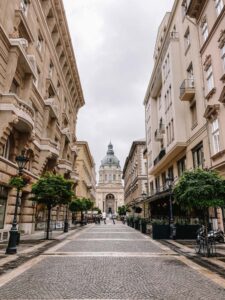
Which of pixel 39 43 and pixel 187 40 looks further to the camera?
pixel 187 40

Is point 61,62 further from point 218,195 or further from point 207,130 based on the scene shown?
point 218,195

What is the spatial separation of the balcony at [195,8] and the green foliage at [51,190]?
17080 mm

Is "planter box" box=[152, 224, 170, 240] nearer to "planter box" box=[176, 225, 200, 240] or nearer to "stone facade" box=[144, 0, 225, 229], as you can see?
"planter box" box=[176, 225, 200, 240]

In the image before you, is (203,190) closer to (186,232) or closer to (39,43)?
(186,232)

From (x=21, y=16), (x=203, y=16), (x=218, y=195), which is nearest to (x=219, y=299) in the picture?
(x=218, y=195)

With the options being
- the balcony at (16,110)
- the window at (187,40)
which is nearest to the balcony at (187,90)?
the window at (187,40)

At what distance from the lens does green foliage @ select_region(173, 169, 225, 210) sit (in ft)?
37.1

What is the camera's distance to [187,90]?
2264 centimetres

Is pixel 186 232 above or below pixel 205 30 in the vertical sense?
below

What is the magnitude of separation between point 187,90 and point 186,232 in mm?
11597

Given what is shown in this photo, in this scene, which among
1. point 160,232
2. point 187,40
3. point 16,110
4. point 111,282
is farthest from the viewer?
point 187,40

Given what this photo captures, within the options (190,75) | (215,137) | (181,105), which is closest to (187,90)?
(190,75)

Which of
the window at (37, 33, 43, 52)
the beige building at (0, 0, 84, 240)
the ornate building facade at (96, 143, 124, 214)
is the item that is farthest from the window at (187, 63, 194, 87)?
the ornate building facade at (96, 143, 124, 214)

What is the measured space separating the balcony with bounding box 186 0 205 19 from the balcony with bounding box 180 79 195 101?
17.3ft
